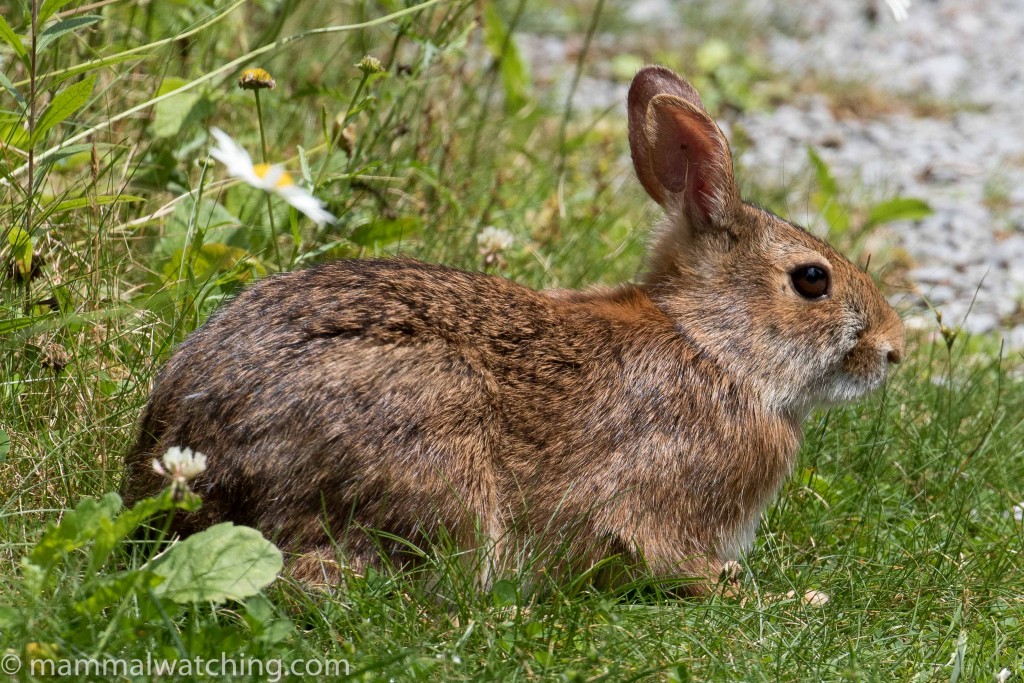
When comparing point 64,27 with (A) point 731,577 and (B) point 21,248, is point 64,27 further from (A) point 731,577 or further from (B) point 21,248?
(A) point 731,577

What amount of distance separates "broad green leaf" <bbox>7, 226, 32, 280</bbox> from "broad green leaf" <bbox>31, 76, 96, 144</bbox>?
315 mm

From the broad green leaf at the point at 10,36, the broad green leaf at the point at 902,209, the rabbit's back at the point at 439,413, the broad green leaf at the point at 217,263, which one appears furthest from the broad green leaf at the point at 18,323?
the broad green leaf at the point at 902,209

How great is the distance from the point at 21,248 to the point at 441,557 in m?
1.58

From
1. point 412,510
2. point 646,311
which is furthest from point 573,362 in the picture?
point 412,510

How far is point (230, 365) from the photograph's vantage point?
10.9 ft

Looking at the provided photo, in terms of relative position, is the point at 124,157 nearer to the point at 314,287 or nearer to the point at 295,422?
the point at 314,287

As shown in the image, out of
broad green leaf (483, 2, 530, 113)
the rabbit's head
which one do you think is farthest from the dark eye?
broad green leaf (483, 2, 530, 113)

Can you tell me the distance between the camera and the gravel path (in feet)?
24.3

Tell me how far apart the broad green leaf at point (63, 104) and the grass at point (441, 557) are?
0.03 meters

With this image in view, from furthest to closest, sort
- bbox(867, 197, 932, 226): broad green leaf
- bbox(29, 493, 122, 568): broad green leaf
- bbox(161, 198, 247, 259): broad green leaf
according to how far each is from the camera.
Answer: bbox(867, 197, 932, 226): broad green leaf < bbox(161, 198, 247, 259): broad green leaf < bbox(29, 493, 122, 568): broad green leaf

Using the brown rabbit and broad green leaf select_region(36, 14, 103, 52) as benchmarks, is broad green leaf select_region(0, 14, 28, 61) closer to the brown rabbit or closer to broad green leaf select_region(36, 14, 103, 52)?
broad green leaf select_region(36, 14, 103, 52)

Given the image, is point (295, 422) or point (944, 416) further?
point (944, 416)

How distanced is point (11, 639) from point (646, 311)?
87.9 inches
